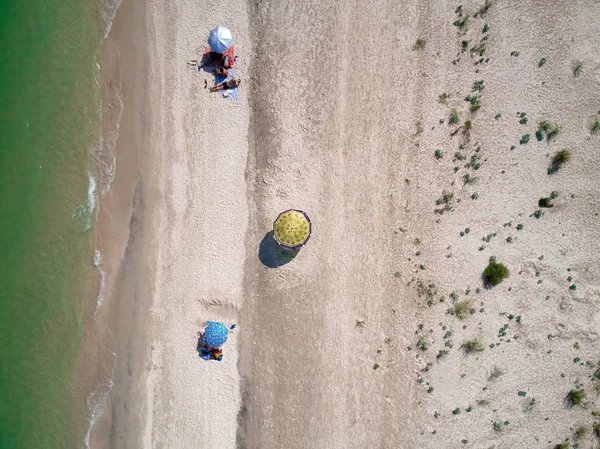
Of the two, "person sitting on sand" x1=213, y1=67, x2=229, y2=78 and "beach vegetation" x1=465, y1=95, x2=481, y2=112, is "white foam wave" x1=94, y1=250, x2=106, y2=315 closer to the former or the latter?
"person sitting on sand" x1=213, y1=67, x2=229, y2=78

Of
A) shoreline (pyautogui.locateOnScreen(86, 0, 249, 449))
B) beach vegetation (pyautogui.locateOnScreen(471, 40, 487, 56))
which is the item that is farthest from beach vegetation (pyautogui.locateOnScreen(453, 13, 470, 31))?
shoreline (pyautogui.locateOnScreen(86, 0, 249, 449))

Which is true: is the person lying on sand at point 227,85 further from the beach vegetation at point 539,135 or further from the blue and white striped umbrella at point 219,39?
the beach vegetation at point 539,135

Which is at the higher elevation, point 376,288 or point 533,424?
point 376,288

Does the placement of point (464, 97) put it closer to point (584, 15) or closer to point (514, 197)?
point (514, 197)

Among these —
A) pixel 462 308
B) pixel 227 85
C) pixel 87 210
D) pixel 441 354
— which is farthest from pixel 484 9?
pixel 87 210

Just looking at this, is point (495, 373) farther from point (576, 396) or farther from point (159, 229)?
point (159, 229)

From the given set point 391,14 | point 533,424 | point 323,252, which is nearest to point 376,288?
point 323,252
